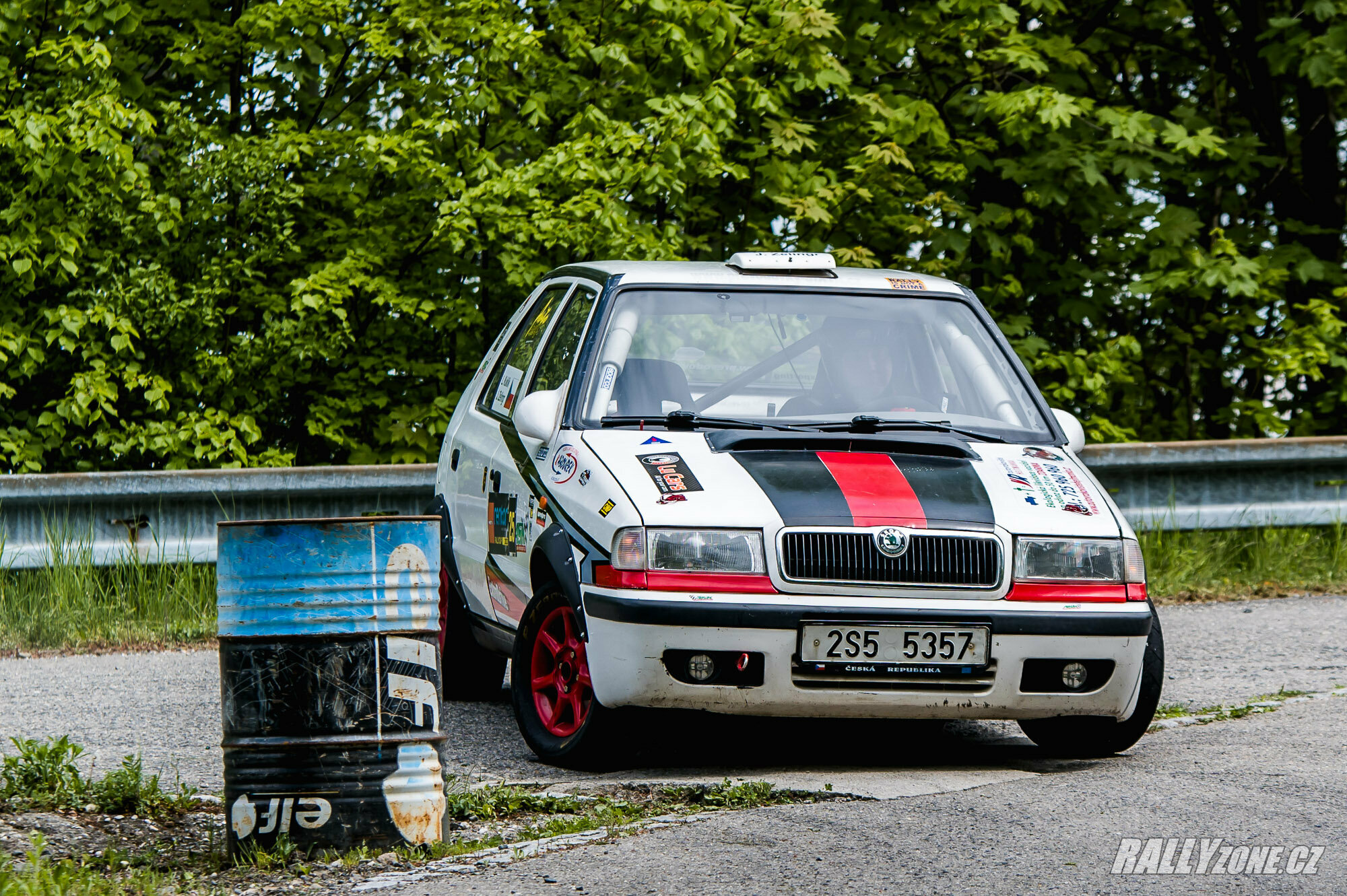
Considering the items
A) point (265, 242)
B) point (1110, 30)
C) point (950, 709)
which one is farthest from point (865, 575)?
point (1110, 30)

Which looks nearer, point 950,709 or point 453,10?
point 950,709

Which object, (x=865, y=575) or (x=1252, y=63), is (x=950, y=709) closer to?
(x=865, y=575)

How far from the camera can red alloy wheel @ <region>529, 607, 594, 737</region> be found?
16.9 ft

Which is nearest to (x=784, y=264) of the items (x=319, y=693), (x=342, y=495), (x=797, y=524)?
(x=797, y=524)

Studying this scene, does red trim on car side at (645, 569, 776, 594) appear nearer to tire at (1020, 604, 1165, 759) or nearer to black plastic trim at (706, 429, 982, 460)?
black plastic trim at (706, 429, 982, 460)

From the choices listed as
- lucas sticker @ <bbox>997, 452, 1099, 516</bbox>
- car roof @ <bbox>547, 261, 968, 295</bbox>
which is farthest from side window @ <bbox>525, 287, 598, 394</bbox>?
lucas sticker @ <bbox>997, 452, 1099, 516</bbox>

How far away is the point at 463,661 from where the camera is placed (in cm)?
673

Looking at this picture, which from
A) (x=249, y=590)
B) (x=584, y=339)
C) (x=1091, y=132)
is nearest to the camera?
(x=249, y=590)

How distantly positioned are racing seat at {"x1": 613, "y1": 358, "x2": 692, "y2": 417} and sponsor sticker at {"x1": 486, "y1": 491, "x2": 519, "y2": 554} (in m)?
0.56

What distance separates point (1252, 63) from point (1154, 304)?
217 cm

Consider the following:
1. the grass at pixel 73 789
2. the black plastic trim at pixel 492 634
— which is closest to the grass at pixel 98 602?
the black plastic trim at pixel 492 634

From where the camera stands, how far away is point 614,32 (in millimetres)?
10742

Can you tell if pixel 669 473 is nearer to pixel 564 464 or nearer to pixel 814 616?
pixel 564 464

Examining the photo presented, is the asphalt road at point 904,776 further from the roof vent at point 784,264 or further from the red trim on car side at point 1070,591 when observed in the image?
the roof vent at point 784,264
